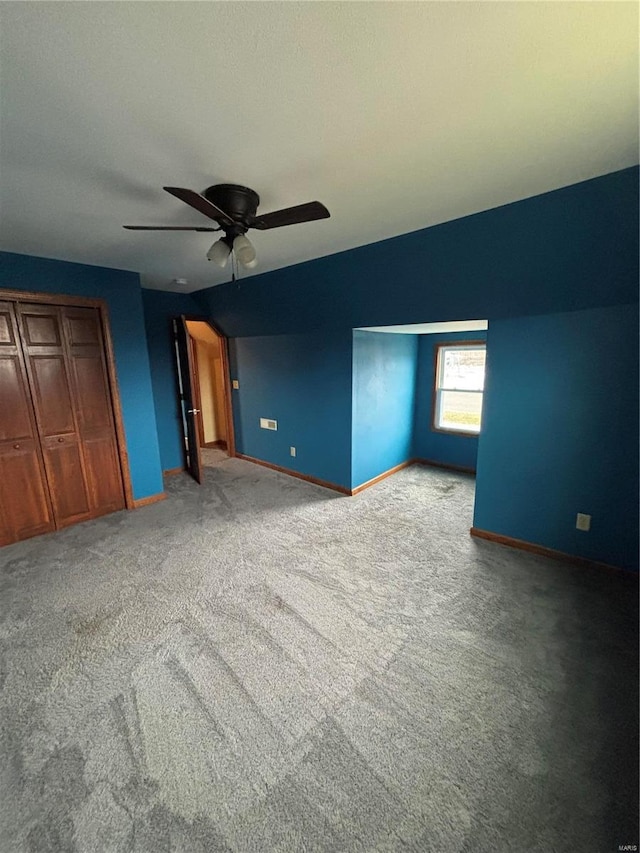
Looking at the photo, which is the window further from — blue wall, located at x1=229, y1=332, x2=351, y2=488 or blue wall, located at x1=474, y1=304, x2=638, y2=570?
blue wall, located at x1=474, y1=304, x2=638, y2=570

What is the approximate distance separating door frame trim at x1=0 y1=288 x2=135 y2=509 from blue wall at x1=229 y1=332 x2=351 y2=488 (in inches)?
70.1

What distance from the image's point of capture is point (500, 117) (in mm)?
1230

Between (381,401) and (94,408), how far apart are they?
3.10 metres

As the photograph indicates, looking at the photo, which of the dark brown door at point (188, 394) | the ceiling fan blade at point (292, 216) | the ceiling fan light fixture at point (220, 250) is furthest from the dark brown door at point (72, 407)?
the ceiling fan blade at point (292, 216)

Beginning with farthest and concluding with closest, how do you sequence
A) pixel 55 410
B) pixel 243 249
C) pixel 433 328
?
pixel 433 328 → pixel 55 410 → pixel 243 249

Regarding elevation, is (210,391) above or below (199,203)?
below

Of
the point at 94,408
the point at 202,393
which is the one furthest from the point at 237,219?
the point at 202,393

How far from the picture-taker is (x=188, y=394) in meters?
4.21

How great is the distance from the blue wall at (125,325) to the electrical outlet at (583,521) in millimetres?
3953

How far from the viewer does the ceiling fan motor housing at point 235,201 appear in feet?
5.30

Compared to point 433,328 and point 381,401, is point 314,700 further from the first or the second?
point 433,328

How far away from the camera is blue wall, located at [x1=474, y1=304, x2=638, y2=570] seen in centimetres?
218

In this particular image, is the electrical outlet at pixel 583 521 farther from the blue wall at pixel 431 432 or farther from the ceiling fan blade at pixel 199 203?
the ceiling fan blade at pixel 199 203

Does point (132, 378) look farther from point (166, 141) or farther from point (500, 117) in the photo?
point (500, 117)
